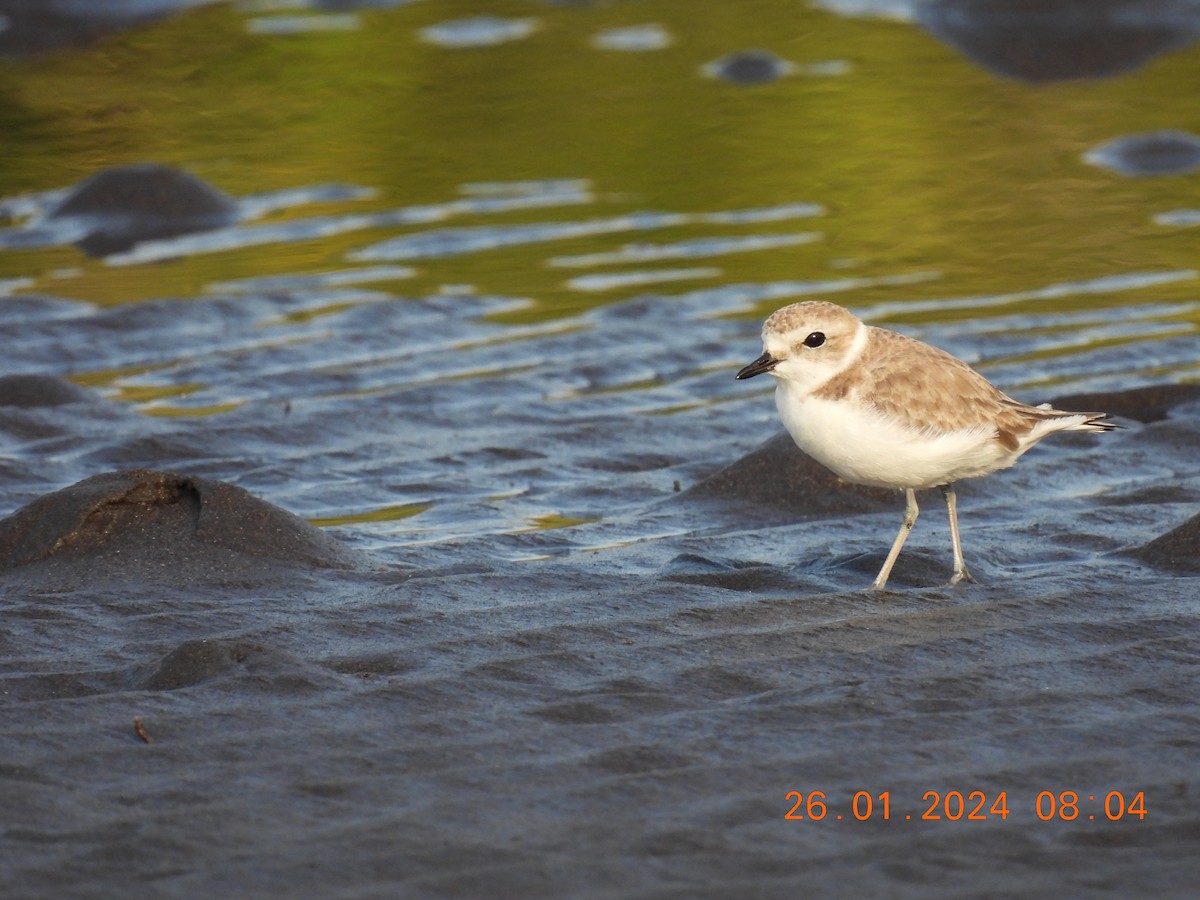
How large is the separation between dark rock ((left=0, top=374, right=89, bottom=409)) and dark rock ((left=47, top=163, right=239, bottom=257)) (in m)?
3.98

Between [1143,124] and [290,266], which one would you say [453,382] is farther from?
[1143,124]

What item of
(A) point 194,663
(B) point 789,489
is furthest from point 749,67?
(A) point 194,663

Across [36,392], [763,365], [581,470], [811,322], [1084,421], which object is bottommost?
[581,470]

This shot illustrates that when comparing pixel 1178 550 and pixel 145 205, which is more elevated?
pixel 145 205

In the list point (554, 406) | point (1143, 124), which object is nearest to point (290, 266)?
point (554, 406)

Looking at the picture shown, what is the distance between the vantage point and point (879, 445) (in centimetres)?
654

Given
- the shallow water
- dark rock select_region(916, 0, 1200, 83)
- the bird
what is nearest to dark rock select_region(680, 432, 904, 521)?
the shallow water

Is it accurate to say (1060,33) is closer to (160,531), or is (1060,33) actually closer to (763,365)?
(763,365)

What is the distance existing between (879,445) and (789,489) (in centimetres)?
144

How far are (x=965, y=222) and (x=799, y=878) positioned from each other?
9.94 m

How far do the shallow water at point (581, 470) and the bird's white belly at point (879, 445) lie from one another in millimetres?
436

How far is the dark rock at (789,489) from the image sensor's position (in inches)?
313

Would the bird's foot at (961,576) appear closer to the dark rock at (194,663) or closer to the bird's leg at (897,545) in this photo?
the bird's leg at (897,545)

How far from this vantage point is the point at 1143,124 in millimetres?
15812
